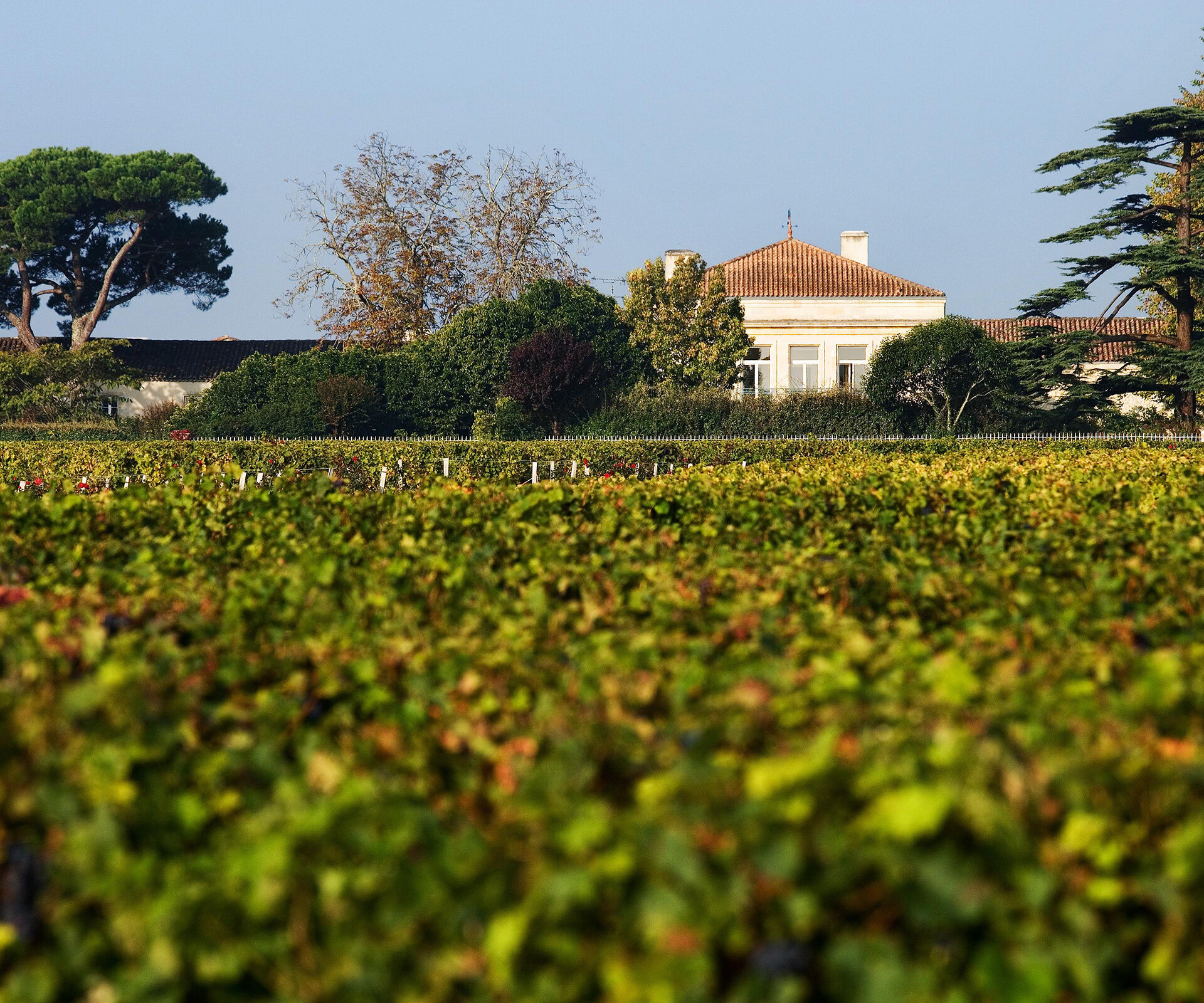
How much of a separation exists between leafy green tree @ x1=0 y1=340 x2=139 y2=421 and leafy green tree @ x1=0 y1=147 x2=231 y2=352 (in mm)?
6241

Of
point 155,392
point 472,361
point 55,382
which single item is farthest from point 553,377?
point 155,392

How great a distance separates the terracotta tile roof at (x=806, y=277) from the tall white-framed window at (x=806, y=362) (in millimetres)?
2379

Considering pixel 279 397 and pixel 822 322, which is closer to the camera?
pixel 279 397

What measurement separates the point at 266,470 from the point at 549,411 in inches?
631

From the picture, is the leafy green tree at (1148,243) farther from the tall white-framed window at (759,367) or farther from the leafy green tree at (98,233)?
the leafy green tree at (98,233)

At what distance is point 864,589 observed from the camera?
18.5ft

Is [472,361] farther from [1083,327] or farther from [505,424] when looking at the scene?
[1083,327]

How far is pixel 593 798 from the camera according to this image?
89.7 inches

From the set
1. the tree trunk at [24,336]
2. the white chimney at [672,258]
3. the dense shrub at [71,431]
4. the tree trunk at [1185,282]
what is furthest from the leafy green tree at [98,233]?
the tree trunk at [1185,282]

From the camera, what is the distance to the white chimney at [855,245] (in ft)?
193

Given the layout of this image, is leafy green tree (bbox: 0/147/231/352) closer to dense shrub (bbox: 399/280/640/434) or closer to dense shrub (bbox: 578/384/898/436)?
dense shrub (bbox: 399/280/640/434)

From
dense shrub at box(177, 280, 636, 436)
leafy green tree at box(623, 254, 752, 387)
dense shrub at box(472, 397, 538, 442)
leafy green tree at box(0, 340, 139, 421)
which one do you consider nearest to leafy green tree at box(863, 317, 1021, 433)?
leafy green tree at box(623, 254, 752, 387)

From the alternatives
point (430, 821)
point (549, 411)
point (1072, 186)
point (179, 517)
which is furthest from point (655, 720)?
point (1072, 186)

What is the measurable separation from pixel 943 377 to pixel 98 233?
1790 inches
